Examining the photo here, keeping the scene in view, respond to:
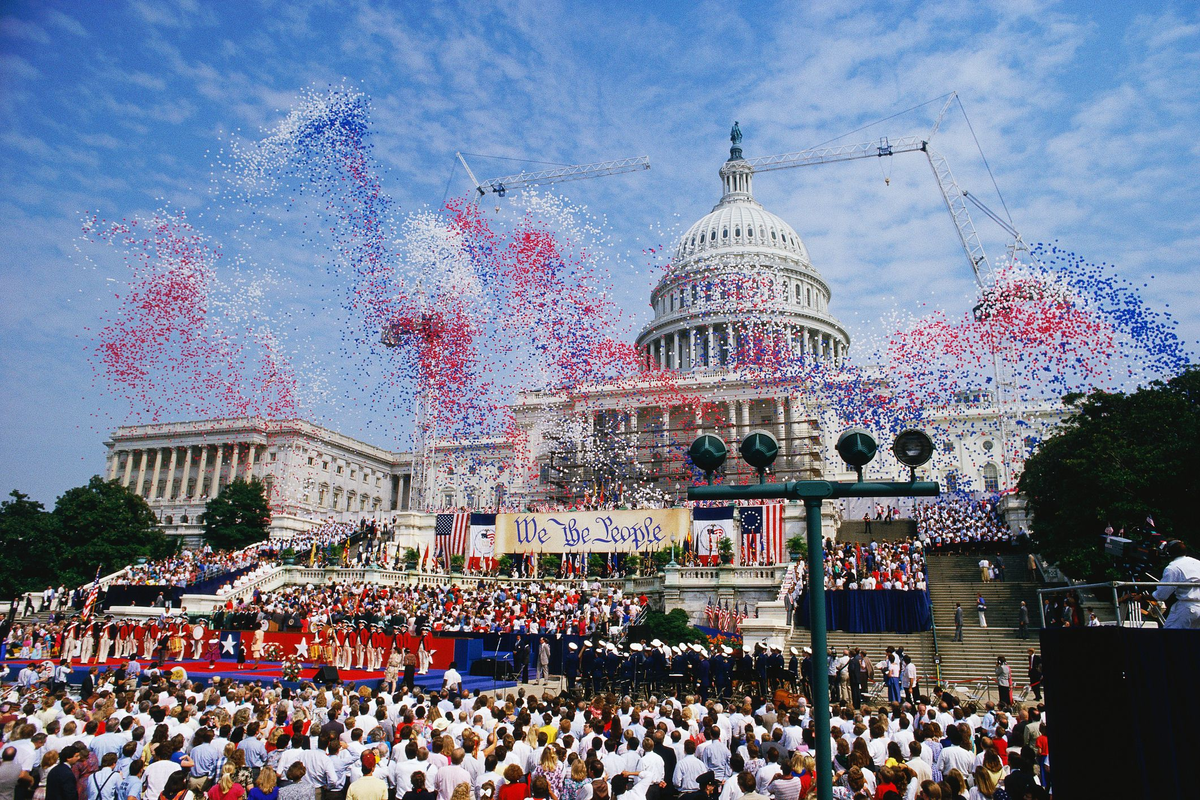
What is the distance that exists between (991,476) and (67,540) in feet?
282

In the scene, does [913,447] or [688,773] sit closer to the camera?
[913,447]

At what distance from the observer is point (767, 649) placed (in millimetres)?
27203

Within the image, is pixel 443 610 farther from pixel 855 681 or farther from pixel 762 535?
pixel 855 681

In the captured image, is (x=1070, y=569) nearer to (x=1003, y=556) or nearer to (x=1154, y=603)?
(x=1003, y=556)

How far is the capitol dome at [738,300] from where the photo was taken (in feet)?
340

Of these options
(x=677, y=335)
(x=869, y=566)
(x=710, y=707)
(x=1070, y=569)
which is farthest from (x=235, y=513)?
(x=710, y=707)

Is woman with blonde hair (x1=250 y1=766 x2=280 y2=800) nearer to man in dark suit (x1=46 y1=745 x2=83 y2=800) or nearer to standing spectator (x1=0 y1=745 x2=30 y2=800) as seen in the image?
man in dark suit (x1=46 y1=745 x2=83 y2=800)

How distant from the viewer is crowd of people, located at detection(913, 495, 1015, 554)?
48406 millimetres

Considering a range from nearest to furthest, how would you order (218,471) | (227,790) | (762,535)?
(227,790), (762,535), (218,471)

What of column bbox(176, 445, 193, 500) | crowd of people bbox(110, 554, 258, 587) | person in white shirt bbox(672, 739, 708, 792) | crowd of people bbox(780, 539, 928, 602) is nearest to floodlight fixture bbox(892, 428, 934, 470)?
person in white shirt bbox(672, 739, 708, 792)

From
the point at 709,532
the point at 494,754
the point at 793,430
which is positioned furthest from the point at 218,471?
the point at 494,754

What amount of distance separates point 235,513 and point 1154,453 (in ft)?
253

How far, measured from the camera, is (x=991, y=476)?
295 ft

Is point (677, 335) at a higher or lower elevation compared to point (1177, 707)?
higher
